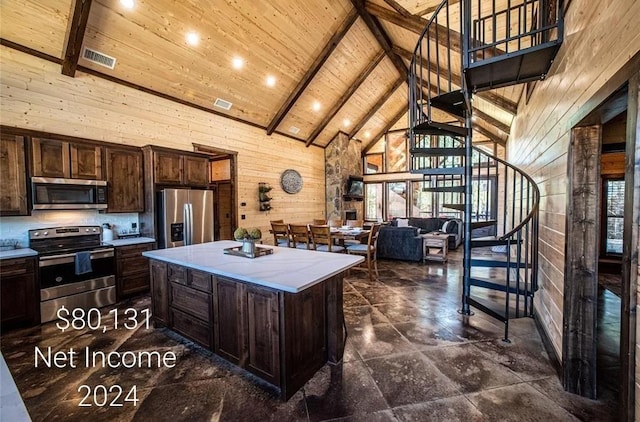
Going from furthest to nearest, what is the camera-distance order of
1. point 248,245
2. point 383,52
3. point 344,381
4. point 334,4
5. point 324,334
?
point 383,52, point 334,4, point 248,245, point 324,334, point 344,381

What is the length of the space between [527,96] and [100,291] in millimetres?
6342

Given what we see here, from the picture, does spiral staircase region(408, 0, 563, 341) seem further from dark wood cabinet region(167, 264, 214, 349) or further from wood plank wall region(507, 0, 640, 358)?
dark wood cabinet region(167, 264, 214, 349)

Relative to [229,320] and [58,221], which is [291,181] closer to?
[58,221]

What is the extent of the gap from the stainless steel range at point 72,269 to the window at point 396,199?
853cm

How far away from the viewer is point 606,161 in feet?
16.2

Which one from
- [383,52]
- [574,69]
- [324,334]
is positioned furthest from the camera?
[383,52]

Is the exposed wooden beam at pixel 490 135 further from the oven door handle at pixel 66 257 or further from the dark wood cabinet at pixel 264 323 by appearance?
the oven door handle at pixel 66 257

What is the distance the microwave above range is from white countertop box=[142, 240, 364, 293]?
66.0 inches

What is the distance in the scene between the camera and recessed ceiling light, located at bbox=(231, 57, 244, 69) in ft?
15.6

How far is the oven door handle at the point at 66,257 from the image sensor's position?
3020 mm

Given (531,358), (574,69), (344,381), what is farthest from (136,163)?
(531,358)

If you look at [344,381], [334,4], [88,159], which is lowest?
[344,381]

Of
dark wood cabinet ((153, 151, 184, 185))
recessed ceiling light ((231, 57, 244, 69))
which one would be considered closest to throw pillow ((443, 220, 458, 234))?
recessed ceiling light ((231, 57, 244, 69))

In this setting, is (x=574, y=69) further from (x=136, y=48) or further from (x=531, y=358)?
(x=136, y=48)
